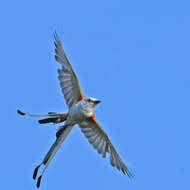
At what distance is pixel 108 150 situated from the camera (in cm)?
1429

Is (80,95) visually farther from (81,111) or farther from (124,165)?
(124,165)

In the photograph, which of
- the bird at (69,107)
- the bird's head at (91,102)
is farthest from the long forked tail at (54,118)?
the bird's head at (91,102)

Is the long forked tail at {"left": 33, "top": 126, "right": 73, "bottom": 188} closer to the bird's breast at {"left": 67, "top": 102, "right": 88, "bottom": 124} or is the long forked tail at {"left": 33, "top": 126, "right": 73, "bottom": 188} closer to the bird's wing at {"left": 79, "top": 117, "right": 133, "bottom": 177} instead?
the bird's breast at {"left": 67, "top": 102, "right": 88, "bottom": 124}

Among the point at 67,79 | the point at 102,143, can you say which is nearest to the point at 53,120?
the point at 67,79

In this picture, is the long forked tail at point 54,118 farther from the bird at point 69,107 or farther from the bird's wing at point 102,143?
the bird's wing at point 102,143

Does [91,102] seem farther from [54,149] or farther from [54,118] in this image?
[54,149]

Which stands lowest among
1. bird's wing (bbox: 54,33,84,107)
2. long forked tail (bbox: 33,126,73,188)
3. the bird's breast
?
long forked tail (bbox: 33,126,73,188)

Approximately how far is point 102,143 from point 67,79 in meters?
2.15

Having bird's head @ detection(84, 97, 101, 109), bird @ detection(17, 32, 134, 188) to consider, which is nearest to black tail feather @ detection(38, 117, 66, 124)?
bird @ detection(17, 32, 134, 188)

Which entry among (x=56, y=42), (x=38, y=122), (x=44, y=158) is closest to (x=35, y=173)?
(x=44, y=158)

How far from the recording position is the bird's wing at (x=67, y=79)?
13.1 m

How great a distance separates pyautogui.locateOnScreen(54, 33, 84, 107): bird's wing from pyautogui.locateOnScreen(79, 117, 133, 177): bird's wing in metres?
1.03

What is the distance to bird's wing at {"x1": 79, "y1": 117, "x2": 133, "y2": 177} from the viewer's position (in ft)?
46.5

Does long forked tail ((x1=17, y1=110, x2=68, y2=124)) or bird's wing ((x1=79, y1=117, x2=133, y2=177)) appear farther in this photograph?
bird's wing ((x1=79, y1=117, x2=133, y2=177))
